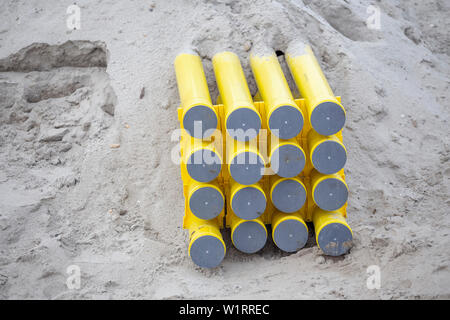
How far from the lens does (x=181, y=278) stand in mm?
4023

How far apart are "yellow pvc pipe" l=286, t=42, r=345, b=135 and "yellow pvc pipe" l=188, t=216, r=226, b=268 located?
51.1 inches

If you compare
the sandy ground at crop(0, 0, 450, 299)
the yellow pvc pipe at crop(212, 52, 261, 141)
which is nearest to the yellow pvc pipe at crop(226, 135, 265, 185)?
the yellow pvc pipe at crop(212, 52, 261, 141)

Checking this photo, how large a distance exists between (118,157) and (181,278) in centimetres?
156

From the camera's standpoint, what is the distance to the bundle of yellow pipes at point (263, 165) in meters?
3.96

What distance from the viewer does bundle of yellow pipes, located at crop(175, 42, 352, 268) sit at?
396 cm

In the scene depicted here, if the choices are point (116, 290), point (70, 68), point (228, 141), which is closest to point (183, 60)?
point (228, 141)

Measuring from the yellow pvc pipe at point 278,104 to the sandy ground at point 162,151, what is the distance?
1.74 feet

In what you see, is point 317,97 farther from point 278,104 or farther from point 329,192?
point 329,192

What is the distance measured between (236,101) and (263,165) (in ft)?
2.01

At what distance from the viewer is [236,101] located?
4051mm

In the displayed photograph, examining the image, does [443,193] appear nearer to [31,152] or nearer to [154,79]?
[154,79]

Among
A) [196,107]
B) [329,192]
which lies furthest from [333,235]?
[196,107]

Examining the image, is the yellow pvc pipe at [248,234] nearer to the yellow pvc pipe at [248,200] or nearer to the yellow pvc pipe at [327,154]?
the yellow pvc pipe at [248,200]

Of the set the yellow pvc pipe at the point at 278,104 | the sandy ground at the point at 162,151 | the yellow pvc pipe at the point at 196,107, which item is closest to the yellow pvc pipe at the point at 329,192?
the sandy ground at the point at 162,151
